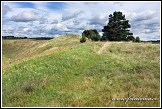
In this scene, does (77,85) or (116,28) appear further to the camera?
(116,28)

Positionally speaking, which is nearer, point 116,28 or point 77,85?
point 77,85

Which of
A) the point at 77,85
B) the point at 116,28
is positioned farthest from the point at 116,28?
the point at 77,85

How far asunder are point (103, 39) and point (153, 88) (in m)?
51.2

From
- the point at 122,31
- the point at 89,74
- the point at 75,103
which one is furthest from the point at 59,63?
the point at 122,31

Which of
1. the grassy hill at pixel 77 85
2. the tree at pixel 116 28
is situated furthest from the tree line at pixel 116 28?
the grassy hill at pixel 77 85

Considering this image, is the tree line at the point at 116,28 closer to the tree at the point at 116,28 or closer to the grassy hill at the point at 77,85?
the tree at the point at 116,28

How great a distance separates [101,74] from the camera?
76.0 feet

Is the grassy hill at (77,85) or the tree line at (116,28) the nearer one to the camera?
the grassy hill at (77,85)

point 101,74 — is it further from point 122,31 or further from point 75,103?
point 122,31

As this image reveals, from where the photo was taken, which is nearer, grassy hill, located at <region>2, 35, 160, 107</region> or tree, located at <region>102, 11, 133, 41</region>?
grassy hill, located at <region>2, 35, 160, 107</region>

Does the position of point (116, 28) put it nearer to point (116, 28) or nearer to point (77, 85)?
point (116, 28)

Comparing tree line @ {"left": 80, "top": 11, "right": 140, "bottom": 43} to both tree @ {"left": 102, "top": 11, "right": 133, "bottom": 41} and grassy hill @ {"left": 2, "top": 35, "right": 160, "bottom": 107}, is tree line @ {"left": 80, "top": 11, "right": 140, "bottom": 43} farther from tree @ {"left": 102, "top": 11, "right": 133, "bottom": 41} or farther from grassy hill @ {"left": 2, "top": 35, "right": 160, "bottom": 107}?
grassy hill @ {"left": 2, "top": 35, "right": 160, "bottom": 107}

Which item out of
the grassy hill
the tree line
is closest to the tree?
the tree line

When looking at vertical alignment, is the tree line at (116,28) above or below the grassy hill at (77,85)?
above
